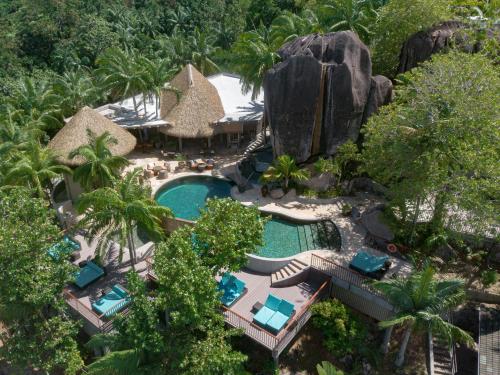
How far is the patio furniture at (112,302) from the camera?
20.4 m

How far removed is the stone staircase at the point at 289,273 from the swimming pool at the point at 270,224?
1.35 meters

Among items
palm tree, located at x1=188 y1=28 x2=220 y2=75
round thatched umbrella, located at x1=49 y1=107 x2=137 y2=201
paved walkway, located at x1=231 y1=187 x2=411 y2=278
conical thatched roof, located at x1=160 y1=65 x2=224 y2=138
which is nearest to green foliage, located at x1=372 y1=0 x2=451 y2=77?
paved walkway, located at x1=231 y1=187 x2=411 y2=278

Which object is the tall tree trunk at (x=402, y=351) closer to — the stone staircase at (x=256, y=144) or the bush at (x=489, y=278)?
the bush at (x=489, y=278)

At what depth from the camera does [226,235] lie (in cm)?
1772

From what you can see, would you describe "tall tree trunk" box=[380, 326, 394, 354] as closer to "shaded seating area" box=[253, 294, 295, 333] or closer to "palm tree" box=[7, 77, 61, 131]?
"shaded seating area" box=[253, 294, 295, 333]

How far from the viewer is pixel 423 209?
987 inches

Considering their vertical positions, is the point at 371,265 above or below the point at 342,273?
above

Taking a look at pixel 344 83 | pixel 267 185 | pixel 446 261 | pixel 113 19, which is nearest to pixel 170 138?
pixel 267 185

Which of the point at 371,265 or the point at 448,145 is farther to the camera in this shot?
the point at 371,265

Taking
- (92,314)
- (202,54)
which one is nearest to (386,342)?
(92,314)

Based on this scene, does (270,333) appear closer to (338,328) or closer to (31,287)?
(338,328)

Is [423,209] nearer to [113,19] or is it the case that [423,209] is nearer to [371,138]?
[371,138]

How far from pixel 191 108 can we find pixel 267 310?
21306 mm

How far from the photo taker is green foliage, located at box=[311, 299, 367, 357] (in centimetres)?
2019
